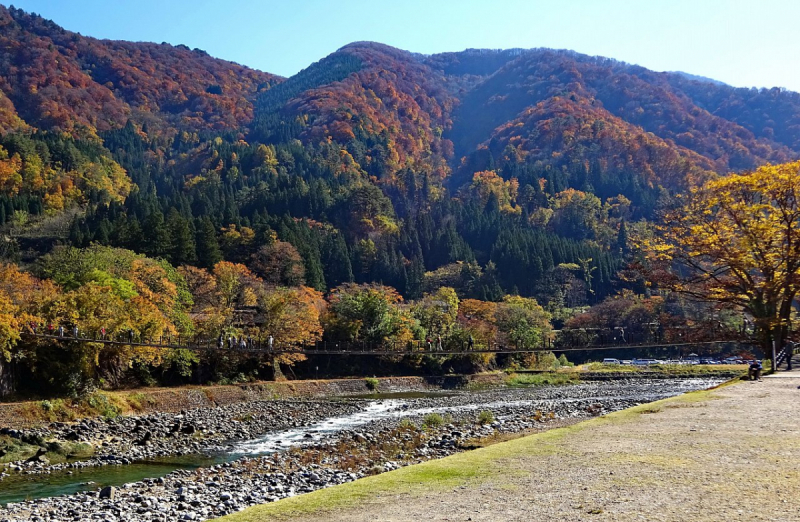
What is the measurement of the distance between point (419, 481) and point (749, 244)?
1052 centimetres

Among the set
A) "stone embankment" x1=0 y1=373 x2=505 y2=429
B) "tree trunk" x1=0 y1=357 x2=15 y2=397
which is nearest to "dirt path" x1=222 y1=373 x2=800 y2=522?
"stone embankment" x1=0 y1=373 x2=505 y2=429

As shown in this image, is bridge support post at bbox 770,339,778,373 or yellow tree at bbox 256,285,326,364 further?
yellow tree at bbox 256,285,326,364

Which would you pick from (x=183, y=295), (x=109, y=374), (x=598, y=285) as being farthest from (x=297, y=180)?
(x=109, y=374)

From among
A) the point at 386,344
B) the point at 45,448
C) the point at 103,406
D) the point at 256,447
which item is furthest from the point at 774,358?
the point at 386,344

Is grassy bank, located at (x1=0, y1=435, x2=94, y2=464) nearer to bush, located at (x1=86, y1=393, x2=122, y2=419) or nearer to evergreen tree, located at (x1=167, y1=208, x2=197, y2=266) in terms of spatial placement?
bush, located at (x1=86, y1=393, x2=122, y2=419)

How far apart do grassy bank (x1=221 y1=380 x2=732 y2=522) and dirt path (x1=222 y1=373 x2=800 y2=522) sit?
14mm

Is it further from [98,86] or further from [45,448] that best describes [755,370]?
[98,86]

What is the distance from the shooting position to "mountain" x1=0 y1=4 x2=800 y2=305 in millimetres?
67875

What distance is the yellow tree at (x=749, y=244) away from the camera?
13.8 m

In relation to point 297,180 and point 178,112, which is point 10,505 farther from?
point 178,112

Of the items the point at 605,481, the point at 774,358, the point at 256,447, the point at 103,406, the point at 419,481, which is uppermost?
the point at 774,358

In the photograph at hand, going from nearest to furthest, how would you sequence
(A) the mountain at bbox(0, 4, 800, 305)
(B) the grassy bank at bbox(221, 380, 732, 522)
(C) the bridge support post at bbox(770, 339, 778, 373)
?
(B) the grassy bank at bbox(221, 380, 732, 522), (C) the bridge support post at bbox(770, 339, 778, 373), (A) the mountain at bbox(0, 4, 800, 305)

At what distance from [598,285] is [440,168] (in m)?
87.2

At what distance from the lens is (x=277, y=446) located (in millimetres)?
17375
